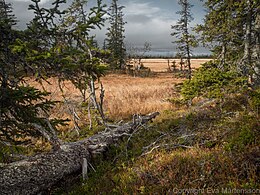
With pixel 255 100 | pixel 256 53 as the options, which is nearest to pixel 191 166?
pixel 255 100

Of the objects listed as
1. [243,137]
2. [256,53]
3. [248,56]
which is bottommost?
[243,137]

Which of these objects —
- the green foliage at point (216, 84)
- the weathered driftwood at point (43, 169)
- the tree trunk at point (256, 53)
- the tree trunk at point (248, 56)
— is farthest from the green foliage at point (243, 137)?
the tree trunk at point (256, 53)

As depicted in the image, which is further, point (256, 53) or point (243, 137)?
point (256, 53)

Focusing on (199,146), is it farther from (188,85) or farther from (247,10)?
(247,10)

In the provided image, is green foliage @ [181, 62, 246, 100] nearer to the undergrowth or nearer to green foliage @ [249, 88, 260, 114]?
green foliage @ [249, 88, 260, 114]

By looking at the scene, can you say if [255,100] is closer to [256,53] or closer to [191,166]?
[191,166]

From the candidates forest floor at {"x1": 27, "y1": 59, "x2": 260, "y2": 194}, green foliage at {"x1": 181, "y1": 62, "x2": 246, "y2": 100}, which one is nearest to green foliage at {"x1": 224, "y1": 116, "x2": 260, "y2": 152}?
forest floor at {"x1": 27, "y1": 59, "x2": 260, "y2": 194}

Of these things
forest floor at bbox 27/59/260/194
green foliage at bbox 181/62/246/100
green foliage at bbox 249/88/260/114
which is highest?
green foliage at bbox 181/62/246/100

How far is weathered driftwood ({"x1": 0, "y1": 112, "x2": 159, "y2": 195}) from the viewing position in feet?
12.9

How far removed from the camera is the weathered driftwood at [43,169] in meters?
3.92

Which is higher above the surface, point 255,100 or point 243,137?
point 255,100

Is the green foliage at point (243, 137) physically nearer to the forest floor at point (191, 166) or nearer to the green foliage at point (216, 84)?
the forest floor at point (191, 166)

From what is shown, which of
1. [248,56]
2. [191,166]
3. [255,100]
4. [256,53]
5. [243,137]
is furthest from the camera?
[256,53]

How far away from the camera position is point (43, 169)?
437 centimetres
